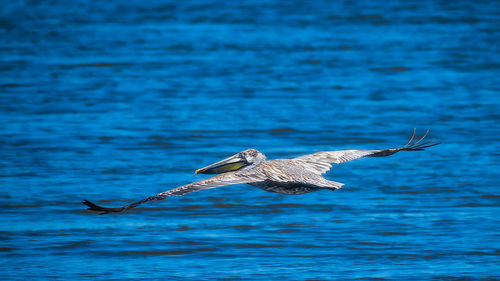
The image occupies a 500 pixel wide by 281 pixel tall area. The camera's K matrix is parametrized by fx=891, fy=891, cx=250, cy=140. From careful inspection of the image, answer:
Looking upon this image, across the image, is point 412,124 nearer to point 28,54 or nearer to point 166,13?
point 28,54

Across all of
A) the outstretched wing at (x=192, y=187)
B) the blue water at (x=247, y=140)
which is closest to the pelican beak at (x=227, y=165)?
the blue water at (x=247, y=140)

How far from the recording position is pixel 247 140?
11500mm

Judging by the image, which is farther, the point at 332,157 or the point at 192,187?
the point at 332,157

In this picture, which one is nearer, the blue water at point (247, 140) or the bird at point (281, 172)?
the bird at point (281, 172)

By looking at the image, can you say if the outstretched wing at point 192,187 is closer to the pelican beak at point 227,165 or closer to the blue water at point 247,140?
the blue water at point 247,140

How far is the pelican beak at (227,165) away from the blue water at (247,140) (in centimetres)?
47

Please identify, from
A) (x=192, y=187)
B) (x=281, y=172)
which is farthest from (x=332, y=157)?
(x=192, y=187)

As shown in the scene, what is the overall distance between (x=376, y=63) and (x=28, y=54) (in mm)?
6951

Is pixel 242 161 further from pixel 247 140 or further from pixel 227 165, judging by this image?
pixel 247 140

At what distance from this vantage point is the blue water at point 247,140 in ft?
24.3

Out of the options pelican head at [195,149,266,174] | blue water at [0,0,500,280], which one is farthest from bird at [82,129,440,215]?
blue water at [0,0,500,280]

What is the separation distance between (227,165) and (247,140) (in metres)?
3.22

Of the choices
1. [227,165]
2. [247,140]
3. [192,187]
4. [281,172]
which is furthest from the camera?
[247,140]

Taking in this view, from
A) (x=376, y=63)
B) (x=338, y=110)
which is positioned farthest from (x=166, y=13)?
(x=338, y=110)
